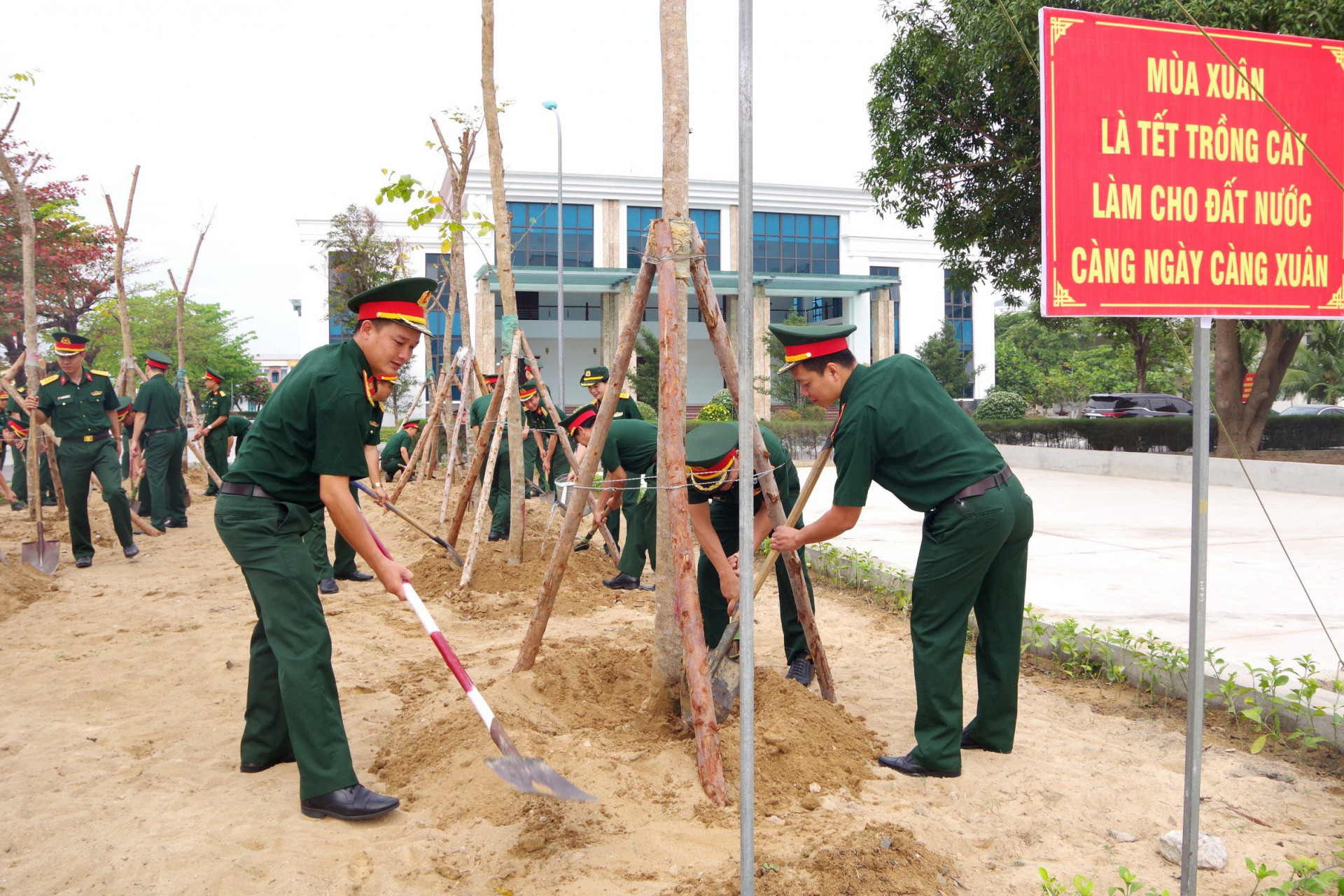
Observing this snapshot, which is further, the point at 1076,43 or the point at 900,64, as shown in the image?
the point at 900,64

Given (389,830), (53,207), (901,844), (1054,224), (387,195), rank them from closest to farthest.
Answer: (1054,224) → (901,844) → (389,830) → (387,195) → (53,207)

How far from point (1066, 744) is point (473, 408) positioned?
21.8ft

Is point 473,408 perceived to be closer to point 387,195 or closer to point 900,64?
point 387,195

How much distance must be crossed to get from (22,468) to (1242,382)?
1854cm

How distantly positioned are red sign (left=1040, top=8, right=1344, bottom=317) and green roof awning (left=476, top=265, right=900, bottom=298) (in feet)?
88.1

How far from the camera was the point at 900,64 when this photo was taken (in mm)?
13133

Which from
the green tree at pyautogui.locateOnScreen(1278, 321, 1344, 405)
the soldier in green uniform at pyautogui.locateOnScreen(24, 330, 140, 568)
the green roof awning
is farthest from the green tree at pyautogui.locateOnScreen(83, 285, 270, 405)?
the green tree at pyautogui.locateOnScreen(1278, 321, 1344, 405)

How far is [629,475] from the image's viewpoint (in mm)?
6777

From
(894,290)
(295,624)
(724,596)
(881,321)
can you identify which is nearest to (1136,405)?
(881,321)


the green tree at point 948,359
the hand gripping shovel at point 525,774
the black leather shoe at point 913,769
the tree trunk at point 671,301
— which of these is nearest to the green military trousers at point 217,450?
the tree trunk at point 671,301

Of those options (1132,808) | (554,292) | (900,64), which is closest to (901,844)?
(1132,808)

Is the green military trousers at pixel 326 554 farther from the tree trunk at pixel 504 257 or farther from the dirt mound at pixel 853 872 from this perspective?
the dirt mound at pixel 853 872

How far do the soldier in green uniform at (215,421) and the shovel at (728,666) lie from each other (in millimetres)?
9080

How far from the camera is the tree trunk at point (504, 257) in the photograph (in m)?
6.79
